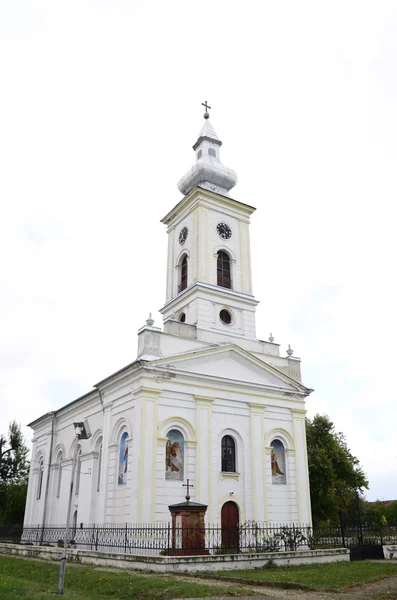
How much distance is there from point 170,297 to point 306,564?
1750cm

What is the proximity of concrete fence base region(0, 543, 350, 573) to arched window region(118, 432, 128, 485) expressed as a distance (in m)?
4.42

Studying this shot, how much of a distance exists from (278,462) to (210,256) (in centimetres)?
1177

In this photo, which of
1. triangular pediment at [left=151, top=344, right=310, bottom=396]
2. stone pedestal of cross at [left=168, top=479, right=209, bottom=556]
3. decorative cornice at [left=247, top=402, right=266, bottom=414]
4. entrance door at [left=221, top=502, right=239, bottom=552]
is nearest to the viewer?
stone pedestal of cross at [left=168, top=479, right=209, bottom=556]

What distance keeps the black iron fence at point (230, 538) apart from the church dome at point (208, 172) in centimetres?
1972

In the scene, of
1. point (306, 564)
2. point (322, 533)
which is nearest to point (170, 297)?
point (322, 533)

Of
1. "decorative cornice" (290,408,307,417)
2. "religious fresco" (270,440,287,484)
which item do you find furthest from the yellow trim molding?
"decorative cornice" (290,408,307,417)

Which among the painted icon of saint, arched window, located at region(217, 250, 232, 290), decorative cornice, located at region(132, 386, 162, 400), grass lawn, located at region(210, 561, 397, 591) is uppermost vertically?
arched window, located at region(217, 250, 232, 290)

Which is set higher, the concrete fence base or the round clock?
the round clock

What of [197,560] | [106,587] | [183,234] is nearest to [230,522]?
[197,560]

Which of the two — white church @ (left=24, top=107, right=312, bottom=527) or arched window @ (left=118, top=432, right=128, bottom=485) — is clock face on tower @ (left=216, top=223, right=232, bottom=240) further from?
arched window @ (left=118, top=432, right=128, bottom=485)

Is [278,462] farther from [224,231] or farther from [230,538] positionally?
[224,231]

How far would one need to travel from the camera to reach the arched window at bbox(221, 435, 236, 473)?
24769 mm

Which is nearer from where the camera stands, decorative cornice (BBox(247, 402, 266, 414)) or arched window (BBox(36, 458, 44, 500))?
decorative cornice (BBox(247, 402, 266, 414))

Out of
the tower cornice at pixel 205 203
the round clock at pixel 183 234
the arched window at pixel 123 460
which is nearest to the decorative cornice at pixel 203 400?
the arched window at pixel 123 460
